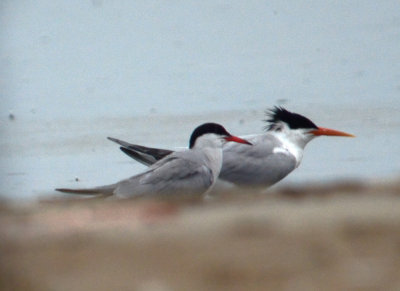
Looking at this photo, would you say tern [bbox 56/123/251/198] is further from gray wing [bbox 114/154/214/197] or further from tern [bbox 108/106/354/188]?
tern [bbox 108/106/354/188]

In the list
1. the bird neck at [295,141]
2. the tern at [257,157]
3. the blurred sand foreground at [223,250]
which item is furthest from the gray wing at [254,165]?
the blurred sand foreground at [223,250]

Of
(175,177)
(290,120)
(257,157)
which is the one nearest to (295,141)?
(290,120)

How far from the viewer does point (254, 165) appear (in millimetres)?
8086

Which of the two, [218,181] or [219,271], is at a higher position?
[219,271]

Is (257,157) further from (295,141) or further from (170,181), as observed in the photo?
(170,181)

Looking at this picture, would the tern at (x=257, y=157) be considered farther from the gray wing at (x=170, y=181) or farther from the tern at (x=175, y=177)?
the gray wing at (x=170, y=181)

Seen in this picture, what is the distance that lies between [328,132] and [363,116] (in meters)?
1.17

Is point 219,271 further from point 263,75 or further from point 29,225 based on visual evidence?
point 263,75

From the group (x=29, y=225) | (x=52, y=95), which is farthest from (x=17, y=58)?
(x=29, y=225)

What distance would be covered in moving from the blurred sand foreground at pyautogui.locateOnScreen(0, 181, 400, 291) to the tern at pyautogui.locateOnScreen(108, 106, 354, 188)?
13.9 ft

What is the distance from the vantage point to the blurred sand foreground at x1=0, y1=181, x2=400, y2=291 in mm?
3465

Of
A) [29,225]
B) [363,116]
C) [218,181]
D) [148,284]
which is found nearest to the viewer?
[148,284]

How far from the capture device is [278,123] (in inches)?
340

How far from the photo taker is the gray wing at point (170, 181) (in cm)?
716
